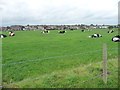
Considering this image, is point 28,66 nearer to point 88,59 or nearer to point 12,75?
point 12,75

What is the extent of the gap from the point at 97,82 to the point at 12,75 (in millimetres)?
3785

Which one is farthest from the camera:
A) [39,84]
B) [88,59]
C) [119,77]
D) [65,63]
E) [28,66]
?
[88,59]

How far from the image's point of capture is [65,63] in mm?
15008

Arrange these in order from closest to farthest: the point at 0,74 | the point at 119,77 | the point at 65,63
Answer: the point at 119,77, the point at 0,74, the point at 65,63

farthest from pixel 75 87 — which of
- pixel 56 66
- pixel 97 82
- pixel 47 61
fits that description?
pixel 47 61

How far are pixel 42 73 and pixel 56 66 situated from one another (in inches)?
67.4

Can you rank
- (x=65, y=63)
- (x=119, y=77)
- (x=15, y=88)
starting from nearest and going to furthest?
(x=15, y=88), (x=119, y=77), (x=65, y=63)

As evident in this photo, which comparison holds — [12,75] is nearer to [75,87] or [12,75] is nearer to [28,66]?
[28,66]

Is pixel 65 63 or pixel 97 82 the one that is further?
pixel 65 63

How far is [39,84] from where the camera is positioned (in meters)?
9.96

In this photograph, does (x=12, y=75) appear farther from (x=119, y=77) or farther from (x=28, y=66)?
(x=119, y=77)

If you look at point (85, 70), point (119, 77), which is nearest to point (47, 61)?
point (85, 70)

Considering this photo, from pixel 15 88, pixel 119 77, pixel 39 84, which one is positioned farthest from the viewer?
pixel 119 77

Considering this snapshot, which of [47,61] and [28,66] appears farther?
[47,61]
